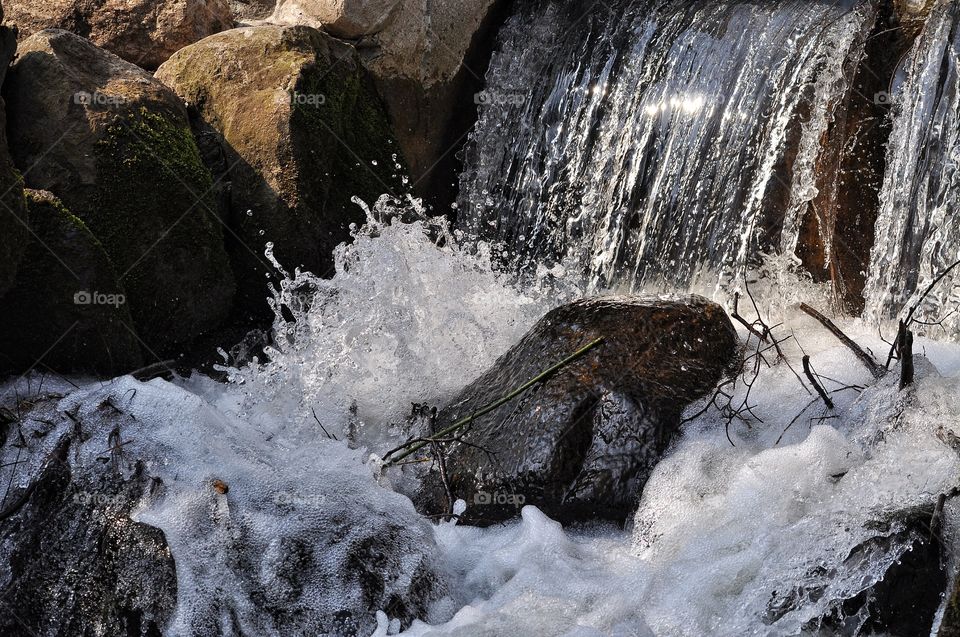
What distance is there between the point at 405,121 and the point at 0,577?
377 centimetres

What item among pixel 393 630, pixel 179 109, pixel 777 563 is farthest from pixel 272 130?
pixel 777 563

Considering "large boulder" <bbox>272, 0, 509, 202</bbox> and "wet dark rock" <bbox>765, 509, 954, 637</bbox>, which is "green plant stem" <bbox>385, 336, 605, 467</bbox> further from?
"large boulder" <bbox>272, 0, 509, 202</bbox>

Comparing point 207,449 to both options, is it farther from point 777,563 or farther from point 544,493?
point 777,563

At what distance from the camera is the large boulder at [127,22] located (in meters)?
5.48

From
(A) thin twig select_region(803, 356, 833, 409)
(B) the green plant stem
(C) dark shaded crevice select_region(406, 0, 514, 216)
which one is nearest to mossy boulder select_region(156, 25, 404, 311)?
(C) dark shaded crevice select_region(406, 0, 514, 216)

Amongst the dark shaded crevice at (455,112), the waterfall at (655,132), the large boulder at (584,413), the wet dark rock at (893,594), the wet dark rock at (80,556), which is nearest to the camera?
the wet dark rock at (893,594)

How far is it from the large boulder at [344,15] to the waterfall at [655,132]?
0.84 m

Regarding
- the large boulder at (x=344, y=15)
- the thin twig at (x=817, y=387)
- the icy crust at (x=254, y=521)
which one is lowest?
the icy crust at (x=254, y=521)

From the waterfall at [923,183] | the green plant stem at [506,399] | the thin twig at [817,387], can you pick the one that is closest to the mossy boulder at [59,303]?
the green plant stem at [506,399]

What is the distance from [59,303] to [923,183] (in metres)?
3.60

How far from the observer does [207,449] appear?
3.39m

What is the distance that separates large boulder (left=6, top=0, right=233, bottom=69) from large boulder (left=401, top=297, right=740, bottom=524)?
2941mm

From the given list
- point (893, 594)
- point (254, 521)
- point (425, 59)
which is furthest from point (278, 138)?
point (893, 594)

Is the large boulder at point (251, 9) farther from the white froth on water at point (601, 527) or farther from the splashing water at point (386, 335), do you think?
the white froth on water at point (601, 527)
